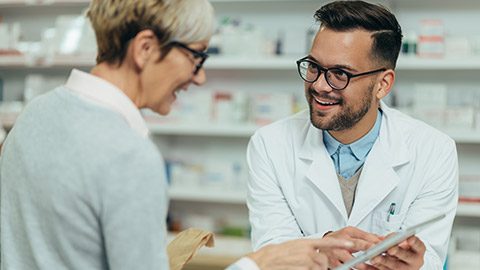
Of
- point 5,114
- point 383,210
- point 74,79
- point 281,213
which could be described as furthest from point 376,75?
point 5,114

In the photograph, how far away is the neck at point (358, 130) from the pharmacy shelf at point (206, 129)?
1294 millimetres

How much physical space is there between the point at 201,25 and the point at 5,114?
107 inches

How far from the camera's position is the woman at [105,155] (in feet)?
2.87

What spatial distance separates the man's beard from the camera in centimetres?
167

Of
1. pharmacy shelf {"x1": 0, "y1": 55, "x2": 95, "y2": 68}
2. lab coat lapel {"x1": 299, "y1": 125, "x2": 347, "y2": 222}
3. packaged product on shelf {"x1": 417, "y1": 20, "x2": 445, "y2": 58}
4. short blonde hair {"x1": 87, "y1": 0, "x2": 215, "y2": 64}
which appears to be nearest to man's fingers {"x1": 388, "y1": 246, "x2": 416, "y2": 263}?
lab coat lapel {"x1": 299, "y1": 125, "x2": 347, "y2": 222}

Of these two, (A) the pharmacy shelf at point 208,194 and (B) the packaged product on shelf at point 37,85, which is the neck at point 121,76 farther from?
(B) the packaged product on shelf at point 37,85

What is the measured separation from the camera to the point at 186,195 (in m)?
3.20

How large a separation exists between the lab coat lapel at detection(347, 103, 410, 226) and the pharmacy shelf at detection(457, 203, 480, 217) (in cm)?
128

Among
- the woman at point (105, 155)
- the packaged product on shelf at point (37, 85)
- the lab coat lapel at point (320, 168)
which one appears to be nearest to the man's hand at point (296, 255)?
the woman at point (105, 155)

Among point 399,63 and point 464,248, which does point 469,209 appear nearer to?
point 464,248

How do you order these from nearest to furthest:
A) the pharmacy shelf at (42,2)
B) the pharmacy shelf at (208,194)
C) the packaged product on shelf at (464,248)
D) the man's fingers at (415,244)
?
the man's fingers at (415,244) → the packaged product on shelf at (464,248) → the pharmacy shelf at (208,194) → the pharmacy shelf at (42,2)

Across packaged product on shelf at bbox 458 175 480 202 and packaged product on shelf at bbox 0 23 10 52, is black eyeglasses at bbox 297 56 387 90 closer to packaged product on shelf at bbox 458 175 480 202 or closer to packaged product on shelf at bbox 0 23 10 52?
packaged product on shelf at bbox 458 175 480 202

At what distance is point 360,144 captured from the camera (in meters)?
1.78

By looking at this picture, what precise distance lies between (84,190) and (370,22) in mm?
1131
